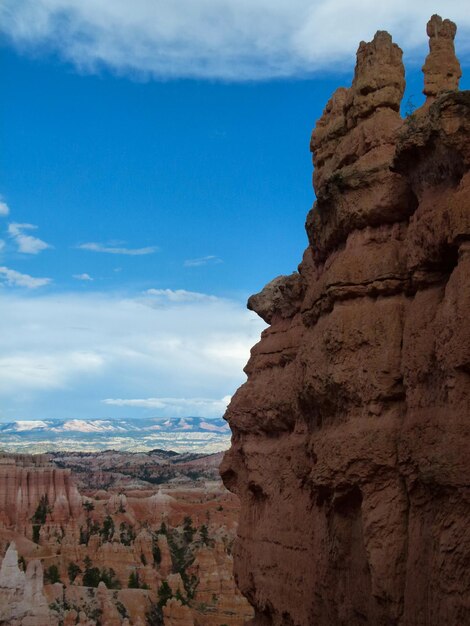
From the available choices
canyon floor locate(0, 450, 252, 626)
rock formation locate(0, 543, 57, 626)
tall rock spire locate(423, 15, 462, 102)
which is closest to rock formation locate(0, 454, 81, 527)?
canyon floor locate(0, 450, 252, 626)

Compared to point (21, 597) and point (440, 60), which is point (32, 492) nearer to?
point (21, 597)

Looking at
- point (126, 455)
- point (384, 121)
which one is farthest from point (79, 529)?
point (126, 455)

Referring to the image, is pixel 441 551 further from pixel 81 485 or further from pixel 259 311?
pixel 81 485

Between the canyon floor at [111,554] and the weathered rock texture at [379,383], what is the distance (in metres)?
23.5

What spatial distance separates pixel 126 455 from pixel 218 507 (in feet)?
271

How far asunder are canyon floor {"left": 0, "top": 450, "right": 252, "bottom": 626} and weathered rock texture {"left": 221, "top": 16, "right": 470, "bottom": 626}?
2355 cm

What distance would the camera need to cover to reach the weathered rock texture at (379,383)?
7293 mm

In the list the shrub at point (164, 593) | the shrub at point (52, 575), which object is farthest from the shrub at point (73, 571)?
the shrub at point (164, 593)

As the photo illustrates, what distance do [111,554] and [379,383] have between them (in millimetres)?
41733

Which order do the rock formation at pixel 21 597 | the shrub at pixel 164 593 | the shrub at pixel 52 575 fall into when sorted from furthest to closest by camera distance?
the shrub at pixel 52 575, the shrub at pixel 164 593, the rock formation at pixel 21 597

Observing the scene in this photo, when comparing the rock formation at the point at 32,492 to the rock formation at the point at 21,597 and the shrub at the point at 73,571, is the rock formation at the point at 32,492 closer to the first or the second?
the shrub at the point at 73,571

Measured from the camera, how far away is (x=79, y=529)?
62.0 metres

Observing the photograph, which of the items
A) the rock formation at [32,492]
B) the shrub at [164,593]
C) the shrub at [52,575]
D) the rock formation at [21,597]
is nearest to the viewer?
the rock formation at [21,597]

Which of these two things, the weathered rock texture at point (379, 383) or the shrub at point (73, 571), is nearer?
the weathered rock texture at point (379, 383)
